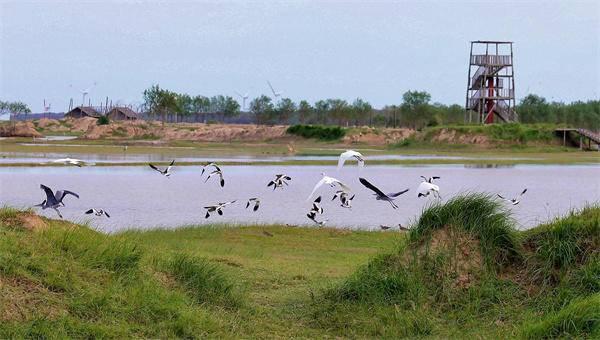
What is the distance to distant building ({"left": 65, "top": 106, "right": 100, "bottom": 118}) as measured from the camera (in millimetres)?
135637

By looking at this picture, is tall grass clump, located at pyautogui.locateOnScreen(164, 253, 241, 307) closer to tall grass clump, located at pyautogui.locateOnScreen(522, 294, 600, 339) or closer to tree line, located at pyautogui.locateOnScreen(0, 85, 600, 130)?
tall grass clump, located at pyautogui.locateOnScreen(522, 294, 600, 339)

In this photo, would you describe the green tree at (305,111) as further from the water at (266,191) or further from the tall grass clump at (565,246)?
the tall grass clump at (565,246)

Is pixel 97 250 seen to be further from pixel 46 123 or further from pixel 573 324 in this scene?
pixel 46 123

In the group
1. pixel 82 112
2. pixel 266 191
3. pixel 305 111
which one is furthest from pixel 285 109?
pixel 266 191

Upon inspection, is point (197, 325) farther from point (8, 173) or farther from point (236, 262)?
point (8, 173)

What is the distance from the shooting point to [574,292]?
9141 millimetres

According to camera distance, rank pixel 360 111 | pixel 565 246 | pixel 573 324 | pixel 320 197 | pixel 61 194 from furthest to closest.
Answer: pixel 360 111 < pixel 320 197 < pixel 61 194 < pixel 565 246 < pixel 573 324

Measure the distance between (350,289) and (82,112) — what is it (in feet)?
434

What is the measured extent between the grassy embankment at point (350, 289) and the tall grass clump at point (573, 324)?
0.01 metres

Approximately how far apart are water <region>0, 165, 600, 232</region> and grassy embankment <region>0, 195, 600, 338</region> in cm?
578

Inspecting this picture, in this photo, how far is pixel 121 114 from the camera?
13375cm

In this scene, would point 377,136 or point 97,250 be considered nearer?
point 97,250

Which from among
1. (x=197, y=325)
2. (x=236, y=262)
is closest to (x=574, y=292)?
(x=197, y=325)

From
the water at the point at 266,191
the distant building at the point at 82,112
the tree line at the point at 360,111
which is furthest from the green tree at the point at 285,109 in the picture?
the water at the point at 266,191
